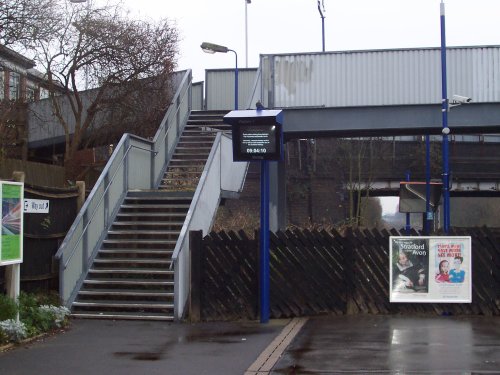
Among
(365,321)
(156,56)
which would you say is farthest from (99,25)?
(365,321)

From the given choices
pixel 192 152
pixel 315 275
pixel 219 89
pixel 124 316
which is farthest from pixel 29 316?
pixel 219 89

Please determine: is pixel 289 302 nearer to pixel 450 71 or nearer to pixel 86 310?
pixel 86 310

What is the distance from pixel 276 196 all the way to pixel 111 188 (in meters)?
8.39

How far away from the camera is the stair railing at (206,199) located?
1160 cm

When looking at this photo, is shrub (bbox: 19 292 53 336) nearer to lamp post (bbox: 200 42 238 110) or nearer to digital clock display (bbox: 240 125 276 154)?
digital clock display (bbox: 240 125 276 154)

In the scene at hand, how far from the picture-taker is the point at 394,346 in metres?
9.10

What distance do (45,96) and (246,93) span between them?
694 cm

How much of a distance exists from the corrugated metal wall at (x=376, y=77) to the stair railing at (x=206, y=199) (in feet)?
9.81

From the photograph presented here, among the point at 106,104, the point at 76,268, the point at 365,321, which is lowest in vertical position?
the point at 365,321

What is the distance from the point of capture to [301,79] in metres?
19.8

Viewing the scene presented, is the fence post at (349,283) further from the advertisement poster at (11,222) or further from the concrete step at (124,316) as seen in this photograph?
the advertisement poster at (11,222)

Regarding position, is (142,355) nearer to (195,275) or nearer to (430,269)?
(195,275)

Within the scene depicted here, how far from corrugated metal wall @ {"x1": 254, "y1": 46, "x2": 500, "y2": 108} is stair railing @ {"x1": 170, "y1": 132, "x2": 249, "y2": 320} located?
2.99 metres

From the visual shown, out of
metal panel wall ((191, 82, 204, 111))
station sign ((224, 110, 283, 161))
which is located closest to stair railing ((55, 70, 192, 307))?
station sign ((224, 110, 283, 161))
